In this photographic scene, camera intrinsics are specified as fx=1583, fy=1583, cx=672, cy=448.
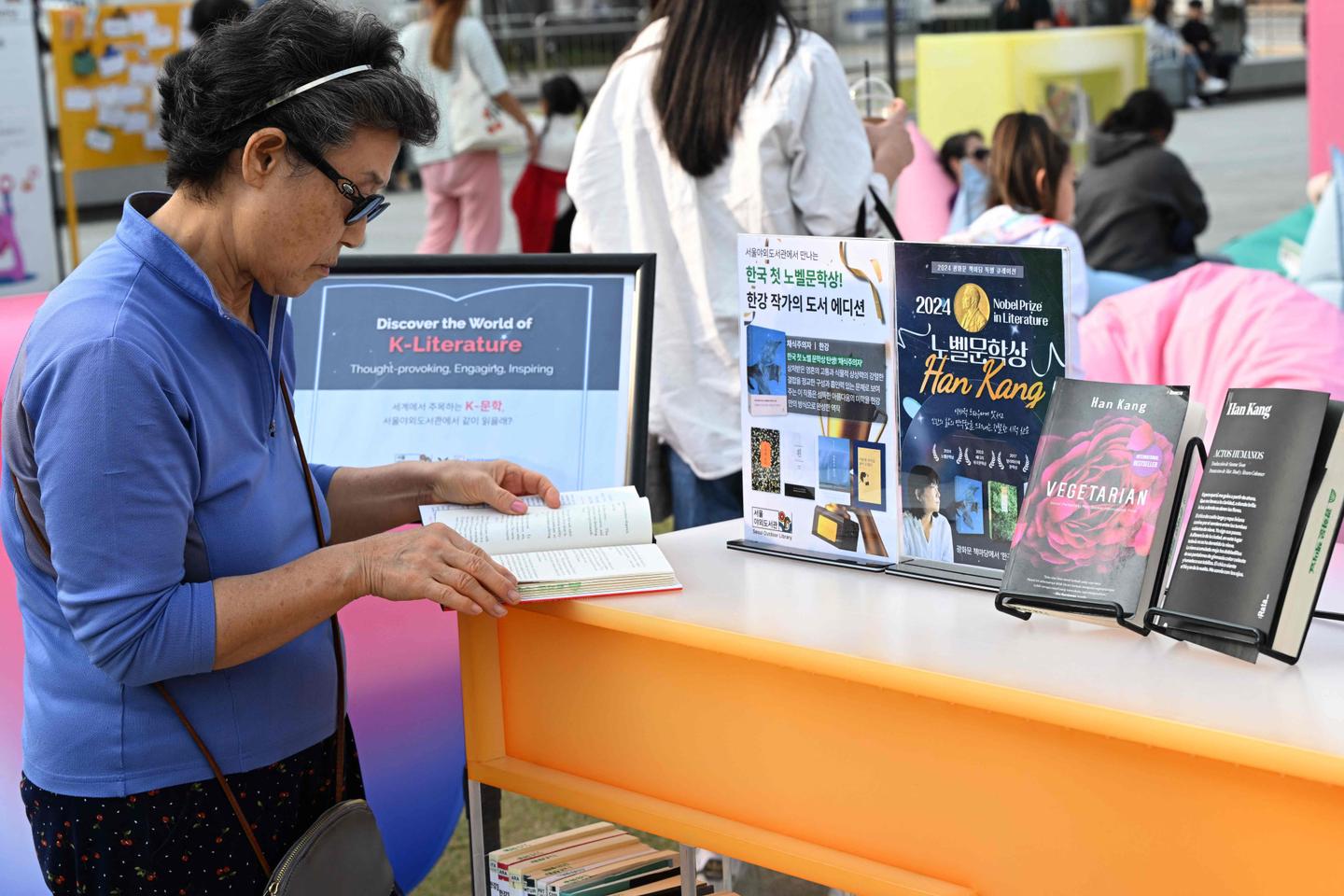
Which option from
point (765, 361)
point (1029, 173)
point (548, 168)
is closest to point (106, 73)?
point (548, 168)

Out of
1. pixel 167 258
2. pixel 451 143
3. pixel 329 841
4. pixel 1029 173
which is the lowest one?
pixel 329 841

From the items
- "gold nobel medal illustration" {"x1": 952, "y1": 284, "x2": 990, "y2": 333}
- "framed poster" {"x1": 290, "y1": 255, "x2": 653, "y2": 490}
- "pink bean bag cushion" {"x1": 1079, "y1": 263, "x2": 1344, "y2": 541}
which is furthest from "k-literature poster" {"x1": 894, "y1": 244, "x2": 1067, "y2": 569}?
"pink bean bag cushion" {"x1": 1079, "y1": 263, "x2": 1344, "y2": 541}

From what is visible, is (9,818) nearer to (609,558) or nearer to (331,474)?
(331,474)

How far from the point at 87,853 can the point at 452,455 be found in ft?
3.53

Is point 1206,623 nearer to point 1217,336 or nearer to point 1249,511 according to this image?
point 1249,511

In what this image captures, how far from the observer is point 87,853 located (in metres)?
1.70

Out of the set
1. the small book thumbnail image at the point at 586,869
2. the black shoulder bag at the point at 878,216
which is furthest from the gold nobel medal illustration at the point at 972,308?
the black shoulder bag at the point at 878,216

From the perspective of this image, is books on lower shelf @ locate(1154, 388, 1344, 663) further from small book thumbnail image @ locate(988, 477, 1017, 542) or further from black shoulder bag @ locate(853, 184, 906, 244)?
black shoulder bag @ locate(853, 184, 906, 244)

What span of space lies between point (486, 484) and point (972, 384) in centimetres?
63

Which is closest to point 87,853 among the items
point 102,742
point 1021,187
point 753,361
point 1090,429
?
point 102,742

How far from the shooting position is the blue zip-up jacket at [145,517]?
1553 mm

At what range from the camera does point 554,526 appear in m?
2.00

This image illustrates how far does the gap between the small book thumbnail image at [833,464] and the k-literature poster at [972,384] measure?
0.28ft

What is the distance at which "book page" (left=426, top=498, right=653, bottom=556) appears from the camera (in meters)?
1.97
